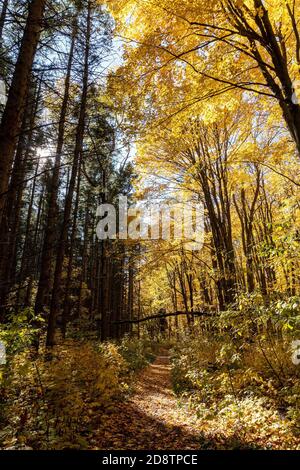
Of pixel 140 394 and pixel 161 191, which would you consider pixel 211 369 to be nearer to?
pixel 140 394

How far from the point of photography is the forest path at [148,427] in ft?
16.2

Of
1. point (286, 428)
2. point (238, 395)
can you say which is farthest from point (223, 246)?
point (286, 428)

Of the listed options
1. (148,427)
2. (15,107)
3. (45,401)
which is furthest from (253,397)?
(15,107)

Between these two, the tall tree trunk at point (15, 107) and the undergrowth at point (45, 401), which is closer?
the tall tree trunk at point (15, 107)

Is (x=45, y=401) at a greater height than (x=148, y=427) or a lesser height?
greater

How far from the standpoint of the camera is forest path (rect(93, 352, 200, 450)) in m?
4.93

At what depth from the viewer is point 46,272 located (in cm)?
887

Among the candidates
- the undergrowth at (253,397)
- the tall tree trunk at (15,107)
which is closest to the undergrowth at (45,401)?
the undergrowth at (253,397)

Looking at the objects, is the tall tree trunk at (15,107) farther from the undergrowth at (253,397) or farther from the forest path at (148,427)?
the forest path at (148,427)

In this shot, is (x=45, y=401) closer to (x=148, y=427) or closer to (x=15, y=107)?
(x=148, y=427)

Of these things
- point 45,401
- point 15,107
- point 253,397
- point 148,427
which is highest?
point 15,107

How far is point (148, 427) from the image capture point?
237 inches

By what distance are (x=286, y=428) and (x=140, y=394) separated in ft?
18.3
